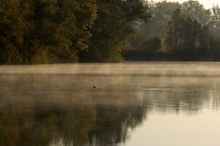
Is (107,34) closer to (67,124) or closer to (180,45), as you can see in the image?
(180,45)

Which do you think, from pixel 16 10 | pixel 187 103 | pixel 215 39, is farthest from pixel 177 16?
pixel 187 103

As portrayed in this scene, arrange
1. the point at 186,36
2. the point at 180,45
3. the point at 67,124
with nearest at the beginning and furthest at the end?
the point at 67,124 < the point at 180,45 < the point at 186,36

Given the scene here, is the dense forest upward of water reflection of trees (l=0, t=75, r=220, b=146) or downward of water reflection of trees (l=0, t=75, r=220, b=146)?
upward

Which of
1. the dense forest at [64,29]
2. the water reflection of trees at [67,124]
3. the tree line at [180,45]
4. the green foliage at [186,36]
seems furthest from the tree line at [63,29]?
the water reflection of trees at [67,124]

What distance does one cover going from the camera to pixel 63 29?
63812 millimetres

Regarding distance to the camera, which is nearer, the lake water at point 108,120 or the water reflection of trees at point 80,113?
the lake water at point 108,120

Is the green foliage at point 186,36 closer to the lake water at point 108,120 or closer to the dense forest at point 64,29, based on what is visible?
the dense forest at point 64,29

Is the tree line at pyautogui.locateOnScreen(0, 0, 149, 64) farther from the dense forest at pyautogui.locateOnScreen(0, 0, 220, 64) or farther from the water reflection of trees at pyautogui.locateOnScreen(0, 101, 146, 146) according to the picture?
the water reflection of trees at pyautogui.locateOnScreen(0, 101, 146, 146)

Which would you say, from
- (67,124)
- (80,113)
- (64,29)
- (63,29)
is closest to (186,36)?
(64,29)

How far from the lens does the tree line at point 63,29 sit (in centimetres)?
5519

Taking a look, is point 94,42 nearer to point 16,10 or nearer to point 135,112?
point 16,10

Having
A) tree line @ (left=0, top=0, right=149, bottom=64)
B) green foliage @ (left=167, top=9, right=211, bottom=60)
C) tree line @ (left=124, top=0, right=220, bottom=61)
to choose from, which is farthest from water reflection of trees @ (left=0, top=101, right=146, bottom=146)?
green foliage @ (left=167, top=9, right=211, bottom=60)

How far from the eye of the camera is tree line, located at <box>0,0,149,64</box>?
55.2 meters

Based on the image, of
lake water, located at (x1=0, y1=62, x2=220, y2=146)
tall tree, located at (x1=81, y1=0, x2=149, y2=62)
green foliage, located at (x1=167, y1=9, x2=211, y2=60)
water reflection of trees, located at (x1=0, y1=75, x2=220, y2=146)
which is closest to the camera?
lake water, located at (x1=0, y1=62, x2=220, y2=146)
